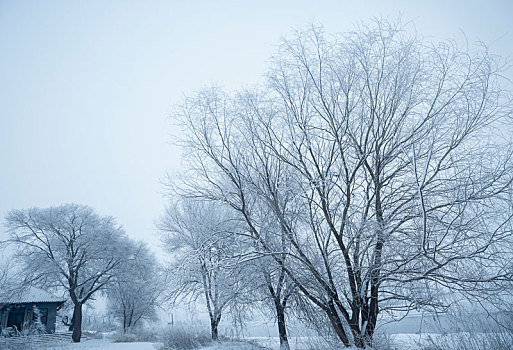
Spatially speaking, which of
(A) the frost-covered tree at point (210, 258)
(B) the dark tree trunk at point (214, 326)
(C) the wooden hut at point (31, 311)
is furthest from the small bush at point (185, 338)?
(C) the wooden hut at point (31, 311)

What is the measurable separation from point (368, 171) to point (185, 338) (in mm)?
10712

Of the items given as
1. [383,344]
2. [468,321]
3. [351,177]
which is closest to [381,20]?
[351,177]

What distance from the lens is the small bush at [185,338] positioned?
1253 cm

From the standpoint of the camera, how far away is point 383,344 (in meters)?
6.41

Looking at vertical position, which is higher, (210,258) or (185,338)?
(210,258)

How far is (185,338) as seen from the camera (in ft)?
42.3

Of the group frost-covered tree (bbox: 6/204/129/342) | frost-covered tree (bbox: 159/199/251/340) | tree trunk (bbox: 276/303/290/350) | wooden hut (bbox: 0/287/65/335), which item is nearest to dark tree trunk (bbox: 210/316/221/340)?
frost-covered tree (bbox: 159/199/251/340)

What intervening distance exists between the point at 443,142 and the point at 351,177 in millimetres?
1874

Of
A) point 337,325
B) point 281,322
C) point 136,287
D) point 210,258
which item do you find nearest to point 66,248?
point 136,287

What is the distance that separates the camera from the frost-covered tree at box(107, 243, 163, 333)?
58.6 ft

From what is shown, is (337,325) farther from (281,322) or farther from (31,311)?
(31,311)

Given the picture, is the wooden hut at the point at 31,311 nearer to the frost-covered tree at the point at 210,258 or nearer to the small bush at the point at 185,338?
the frost-covered tree at the point at 210,258

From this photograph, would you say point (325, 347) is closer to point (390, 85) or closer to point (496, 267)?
point (496, 267)

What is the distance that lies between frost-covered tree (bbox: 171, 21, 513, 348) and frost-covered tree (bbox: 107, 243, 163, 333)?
7226mm
